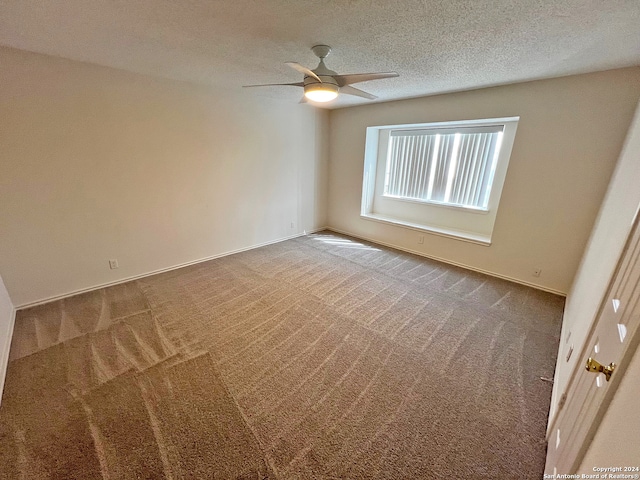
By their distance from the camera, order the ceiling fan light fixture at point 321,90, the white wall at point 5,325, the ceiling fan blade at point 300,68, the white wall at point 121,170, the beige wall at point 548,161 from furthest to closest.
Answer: the beige wall at point 548,161
the white wall at point 121,170
the ceiling fan light fixture at point 321,90
the white wall at point 5,325
the ceiling fan blade at point 300,68

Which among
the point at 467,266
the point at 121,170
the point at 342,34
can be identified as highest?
the point at 342,34

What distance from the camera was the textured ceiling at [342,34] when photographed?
1492 millimetres

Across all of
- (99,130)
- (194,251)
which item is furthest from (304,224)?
(99,130)

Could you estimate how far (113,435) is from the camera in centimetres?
142

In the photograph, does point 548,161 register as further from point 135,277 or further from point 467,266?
point 135,277

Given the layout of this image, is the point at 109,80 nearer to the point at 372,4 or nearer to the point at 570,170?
the point at 372,4

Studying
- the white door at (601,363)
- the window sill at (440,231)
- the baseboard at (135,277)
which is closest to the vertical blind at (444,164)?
the window sill at (440,231)

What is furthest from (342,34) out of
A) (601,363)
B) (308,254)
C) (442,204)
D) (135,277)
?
(135,277)

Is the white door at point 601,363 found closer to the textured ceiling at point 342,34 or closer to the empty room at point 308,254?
the empty room at point 308,254

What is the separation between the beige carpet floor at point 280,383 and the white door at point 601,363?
0.30m

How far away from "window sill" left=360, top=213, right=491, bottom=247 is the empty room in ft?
0.23

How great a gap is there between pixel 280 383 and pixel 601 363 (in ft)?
5.47

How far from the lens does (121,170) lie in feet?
9.25

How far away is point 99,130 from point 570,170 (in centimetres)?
500
